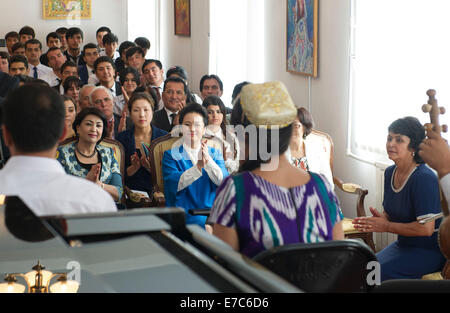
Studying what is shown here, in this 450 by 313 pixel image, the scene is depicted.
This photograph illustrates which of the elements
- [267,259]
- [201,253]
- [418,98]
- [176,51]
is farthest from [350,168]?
[176,51]

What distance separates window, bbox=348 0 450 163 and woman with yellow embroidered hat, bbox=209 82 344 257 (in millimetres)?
2407

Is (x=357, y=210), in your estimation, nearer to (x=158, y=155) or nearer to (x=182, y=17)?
(x=158, y=155)

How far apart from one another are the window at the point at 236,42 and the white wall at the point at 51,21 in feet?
23.3

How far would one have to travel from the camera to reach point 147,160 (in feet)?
17.3

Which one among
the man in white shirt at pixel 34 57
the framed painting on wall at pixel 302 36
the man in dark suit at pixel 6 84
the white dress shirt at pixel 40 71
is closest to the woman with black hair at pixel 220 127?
the framed painting on wall at pixel 302 36

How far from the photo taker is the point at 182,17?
1223 centimetres

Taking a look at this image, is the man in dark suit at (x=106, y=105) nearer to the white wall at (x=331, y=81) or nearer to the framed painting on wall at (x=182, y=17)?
the white wall at (x=331, y=81)

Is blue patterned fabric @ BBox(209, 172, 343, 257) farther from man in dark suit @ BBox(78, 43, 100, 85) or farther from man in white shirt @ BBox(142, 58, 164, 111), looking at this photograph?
man in dark suit @ BBox(78, 43, 100, 85)

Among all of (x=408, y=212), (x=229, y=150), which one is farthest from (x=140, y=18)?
(x=408, y=212)

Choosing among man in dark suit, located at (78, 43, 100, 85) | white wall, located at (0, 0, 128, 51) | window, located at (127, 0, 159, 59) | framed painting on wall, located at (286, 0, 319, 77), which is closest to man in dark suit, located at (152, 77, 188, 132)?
framed painting on wall, located at (286, 0, 319, 77)

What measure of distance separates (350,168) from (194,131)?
169 cm
